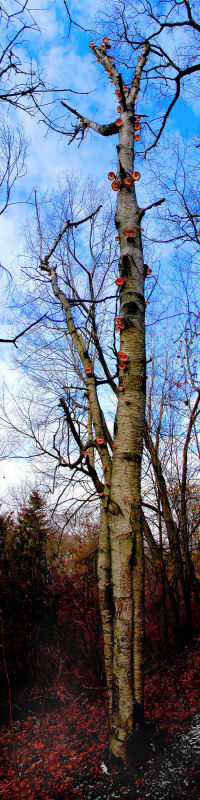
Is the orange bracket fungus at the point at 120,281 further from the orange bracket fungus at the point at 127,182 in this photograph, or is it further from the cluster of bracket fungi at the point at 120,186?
the orange bracket fungus at the point at 127,182

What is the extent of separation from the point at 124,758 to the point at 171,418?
530 centimetres

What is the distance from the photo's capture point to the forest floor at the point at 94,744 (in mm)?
2465

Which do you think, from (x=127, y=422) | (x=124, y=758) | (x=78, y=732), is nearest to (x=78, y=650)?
(x=78, y=732)

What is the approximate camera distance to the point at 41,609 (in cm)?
521

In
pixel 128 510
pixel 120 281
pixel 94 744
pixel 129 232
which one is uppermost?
pixel 129 232

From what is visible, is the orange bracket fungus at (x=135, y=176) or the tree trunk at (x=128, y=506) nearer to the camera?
the tree trunk at (x=128, y=506)

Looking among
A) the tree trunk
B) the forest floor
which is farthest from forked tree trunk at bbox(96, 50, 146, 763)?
the forest floor

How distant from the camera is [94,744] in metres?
3.17

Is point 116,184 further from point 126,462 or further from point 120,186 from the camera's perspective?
point 126,462

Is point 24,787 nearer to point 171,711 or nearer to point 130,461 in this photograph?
point 171,711

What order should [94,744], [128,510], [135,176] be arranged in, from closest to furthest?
[128,510] → [94,744] → [135,176]

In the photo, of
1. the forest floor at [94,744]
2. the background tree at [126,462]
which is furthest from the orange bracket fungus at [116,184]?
the forest floor at [94,744]

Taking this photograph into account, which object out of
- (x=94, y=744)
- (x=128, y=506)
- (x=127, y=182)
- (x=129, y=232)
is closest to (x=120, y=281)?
(x=129, y=232)

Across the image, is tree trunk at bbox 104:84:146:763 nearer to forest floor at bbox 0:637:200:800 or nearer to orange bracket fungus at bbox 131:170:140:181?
orange bracket fungus at bbox 131:170:140:181
